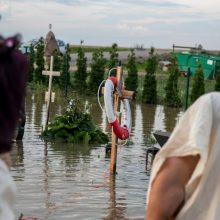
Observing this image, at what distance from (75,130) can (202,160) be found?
37.8 ft

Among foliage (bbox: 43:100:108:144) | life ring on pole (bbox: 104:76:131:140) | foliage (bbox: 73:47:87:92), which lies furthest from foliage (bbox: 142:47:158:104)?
A: life ring on pole (bbox: 104:76:131:140)

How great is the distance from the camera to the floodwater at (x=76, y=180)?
779cm

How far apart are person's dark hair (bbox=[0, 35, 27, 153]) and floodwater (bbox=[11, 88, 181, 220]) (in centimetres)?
581

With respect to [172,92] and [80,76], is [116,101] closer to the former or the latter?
[172,92]

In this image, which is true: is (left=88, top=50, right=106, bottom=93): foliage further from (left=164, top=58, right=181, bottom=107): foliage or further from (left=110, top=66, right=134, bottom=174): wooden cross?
(left=110, top=66, right=134, bottom=174): wooden cross

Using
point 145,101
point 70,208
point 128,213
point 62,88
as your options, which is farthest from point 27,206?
point 62,88

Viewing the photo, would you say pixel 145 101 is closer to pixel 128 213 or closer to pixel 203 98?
pixel 128 213

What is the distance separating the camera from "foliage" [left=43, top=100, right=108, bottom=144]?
43.4ft

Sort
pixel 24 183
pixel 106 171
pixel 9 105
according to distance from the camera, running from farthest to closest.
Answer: pixel 106 171, pixel 24 183, pixel 9 105

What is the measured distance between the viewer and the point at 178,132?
2020mm

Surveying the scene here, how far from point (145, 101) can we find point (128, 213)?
52.3ft

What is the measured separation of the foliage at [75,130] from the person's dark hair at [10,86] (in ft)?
37.4

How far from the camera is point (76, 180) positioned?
9477 millimetres

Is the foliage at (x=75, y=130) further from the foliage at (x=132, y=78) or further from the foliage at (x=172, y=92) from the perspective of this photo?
the foliage at (x=132, y=78)
